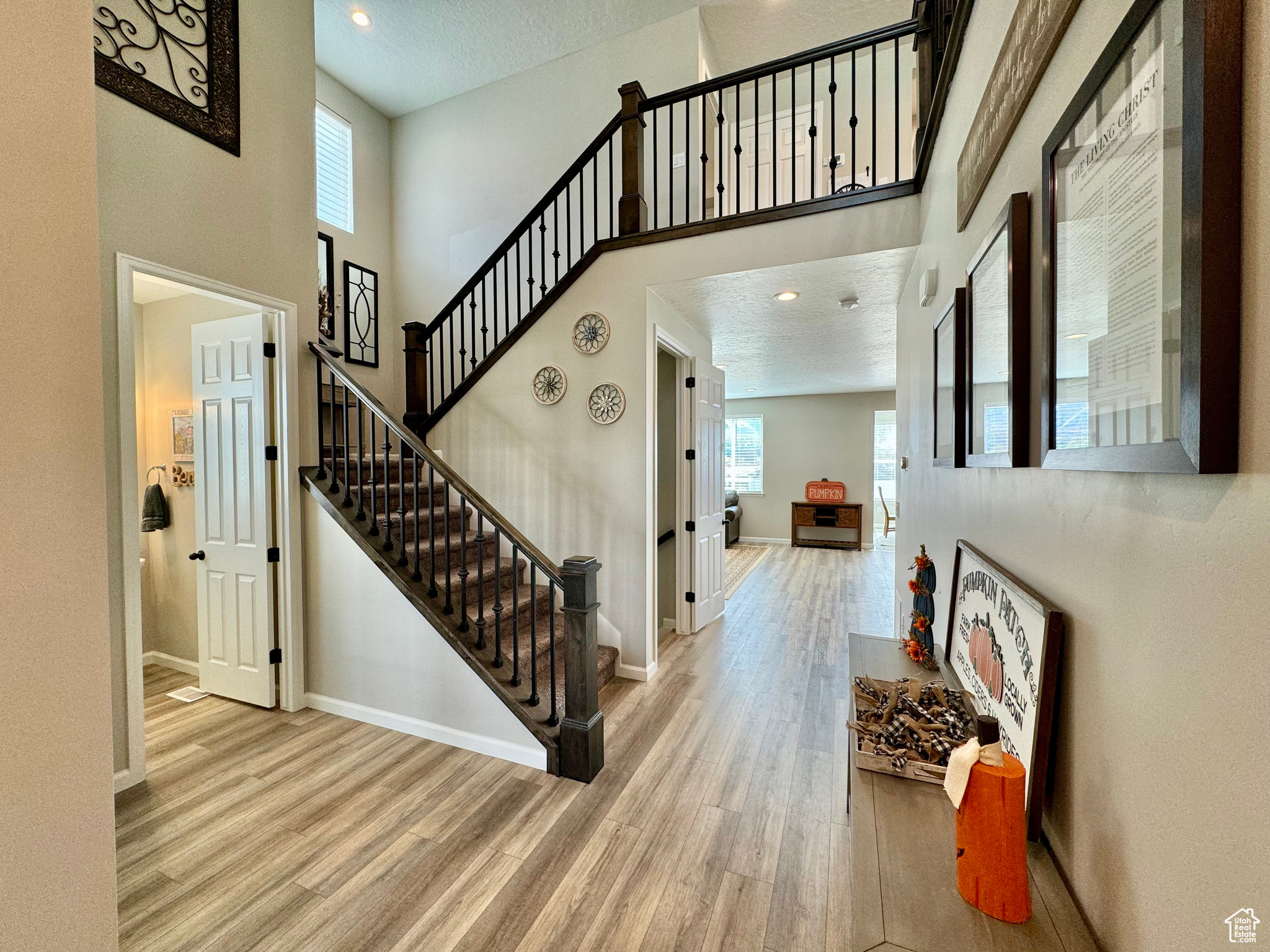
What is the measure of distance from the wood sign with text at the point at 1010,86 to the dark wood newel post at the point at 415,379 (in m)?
3.58

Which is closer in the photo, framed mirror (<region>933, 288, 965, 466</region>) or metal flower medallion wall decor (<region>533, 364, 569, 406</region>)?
framed mirror (<region>933, 288, 965, 466</region>)

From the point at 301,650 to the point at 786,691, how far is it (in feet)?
9.58

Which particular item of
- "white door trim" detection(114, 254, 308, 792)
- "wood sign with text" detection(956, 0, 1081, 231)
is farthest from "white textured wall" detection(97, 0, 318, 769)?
"wood sign with text" detection(956, 0, 1081, 231)

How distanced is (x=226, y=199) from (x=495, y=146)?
118 inches

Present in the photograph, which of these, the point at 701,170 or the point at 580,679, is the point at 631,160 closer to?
the point at 701,170

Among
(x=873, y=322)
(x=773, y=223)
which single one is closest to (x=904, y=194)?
(x=773, y=223)

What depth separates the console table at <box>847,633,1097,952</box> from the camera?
2.66 feet

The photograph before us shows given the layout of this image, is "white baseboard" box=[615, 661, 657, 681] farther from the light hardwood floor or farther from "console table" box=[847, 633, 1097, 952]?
"console table" box=[847, 633, 1097, 952]

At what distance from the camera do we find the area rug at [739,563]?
5930 mm

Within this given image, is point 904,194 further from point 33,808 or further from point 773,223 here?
point 33,808

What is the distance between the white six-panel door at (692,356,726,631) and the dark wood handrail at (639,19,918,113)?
5.67 feet

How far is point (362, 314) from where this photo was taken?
5145 millimetres

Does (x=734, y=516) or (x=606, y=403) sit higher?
(x=606, y=403)

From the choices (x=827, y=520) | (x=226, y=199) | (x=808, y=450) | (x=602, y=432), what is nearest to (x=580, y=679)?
(x=602, y=432)
